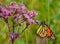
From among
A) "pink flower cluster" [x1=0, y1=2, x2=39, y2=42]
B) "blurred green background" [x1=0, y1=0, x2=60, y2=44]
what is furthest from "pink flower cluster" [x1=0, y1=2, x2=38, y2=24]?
"blurred green background" [x1=0, y1=0, x2=60, y2=44]

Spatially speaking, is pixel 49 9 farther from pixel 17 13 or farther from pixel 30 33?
pixel 17 13

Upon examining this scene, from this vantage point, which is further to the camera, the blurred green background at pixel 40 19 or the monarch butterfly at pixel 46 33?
the blurred green background at pixel 40 19

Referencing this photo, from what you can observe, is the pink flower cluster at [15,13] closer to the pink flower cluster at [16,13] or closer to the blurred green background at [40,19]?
the pink flower cluster at [16,13]

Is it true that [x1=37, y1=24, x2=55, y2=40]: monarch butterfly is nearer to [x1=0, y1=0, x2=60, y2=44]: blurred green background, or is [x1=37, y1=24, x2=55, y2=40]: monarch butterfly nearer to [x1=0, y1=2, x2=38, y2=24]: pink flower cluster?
[x1=0, y1=2, x2=38, y2=24]: pink flower cluster

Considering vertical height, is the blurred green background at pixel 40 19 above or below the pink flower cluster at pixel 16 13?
below

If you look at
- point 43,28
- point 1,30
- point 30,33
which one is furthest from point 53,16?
point 43,28

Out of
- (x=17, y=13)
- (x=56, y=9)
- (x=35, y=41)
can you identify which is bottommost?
(x=35, y=41)

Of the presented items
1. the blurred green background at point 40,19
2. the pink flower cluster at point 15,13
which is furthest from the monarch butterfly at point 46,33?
the blurred green background at point 40,19

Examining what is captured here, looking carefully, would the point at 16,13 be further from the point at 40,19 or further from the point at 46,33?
the point at 40,19
